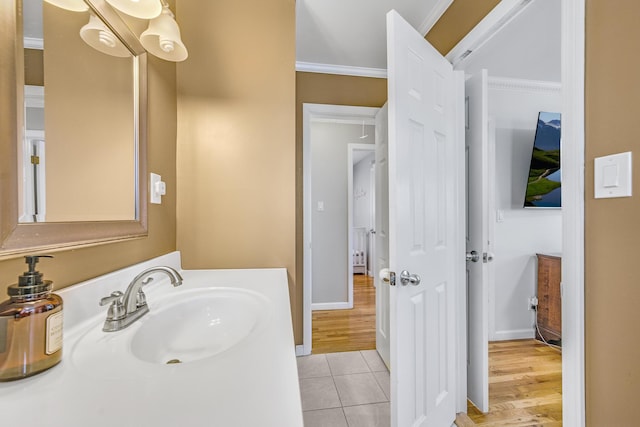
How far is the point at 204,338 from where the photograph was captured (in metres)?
0.88

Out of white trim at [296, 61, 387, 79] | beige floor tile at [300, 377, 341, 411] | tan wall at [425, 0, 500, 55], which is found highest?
white trim at [296, 61, 387, 79]

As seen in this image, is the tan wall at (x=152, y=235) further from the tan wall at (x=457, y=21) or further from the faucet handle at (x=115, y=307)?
the tan wall at (x=457, y=21)

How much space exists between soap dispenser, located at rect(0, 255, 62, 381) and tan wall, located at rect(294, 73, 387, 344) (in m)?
1.80

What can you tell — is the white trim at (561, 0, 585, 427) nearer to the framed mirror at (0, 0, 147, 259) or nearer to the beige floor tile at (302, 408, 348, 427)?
the beige floor tile at (302, 408, 348, 427)

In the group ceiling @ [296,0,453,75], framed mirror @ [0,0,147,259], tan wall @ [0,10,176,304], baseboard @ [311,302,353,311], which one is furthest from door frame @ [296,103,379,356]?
framed mirror @ [0,0,147,259]

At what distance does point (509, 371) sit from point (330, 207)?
91.6 inches

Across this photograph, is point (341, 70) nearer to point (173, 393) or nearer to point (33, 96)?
point (33, 96)

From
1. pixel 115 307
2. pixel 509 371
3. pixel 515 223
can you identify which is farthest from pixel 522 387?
pixel 115 307

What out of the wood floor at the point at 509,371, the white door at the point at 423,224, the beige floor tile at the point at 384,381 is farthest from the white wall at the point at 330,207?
the white door at the point at 423,224

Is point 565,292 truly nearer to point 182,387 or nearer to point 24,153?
point 182,387

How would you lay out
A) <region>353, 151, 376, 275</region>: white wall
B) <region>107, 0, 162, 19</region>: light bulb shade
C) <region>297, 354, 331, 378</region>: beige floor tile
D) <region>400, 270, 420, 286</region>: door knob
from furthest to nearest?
<region>353, 151, 376, 275</region>: white wall → <region>297, 354, 331, 378</region>: beige floor tile → <region>400, 270, 420, 286</region>: door knob → <region>107, 0, 162, 19</region>: light bulb shade

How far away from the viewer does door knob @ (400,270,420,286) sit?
1.08 meters

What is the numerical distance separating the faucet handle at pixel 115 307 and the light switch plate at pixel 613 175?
4.66 feet

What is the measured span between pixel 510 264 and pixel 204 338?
102 inches
